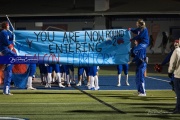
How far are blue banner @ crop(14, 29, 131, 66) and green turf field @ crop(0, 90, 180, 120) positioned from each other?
1078mm

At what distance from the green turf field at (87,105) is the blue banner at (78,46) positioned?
108 centimetres

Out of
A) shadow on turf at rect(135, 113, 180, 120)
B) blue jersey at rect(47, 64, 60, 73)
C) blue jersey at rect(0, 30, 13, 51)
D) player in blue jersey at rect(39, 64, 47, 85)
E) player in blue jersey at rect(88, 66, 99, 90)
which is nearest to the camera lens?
shadow on turf at rect(135, 113, 180, 120)

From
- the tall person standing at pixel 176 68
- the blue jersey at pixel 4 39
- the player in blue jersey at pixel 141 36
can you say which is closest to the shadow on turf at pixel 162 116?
the tall person standing at pixel 176 68

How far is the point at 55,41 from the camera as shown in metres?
16.8

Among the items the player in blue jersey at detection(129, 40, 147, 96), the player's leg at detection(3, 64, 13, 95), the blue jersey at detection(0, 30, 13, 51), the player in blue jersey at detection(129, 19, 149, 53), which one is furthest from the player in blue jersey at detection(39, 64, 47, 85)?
the player in blue jersey at detection(129, 19, 149, 53)

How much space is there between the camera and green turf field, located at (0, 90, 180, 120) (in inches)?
438

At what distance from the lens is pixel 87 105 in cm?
1298

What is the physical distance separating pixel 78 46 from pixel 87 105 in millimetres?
4179

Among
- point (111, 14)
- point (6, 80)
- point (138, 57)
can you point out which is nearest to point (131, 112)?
point (138, 57)

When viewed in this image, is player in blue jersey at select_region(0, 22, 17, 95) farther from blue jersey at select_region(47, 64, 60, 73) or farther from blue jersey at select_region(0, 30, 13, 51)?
blue jersey at select_region(47, 64, 60, 73)

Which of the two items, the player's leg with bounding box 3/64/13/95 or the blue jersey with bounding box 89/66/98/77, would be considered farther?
the blue jersey with bounding box 89/66/98/77

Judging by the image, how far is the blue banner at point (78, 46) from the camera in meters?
16.6

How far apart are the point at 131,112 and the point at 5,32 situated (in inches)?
212

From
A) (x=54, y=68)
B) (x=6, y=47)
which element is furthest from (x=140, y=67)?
(x=54, y=68)
